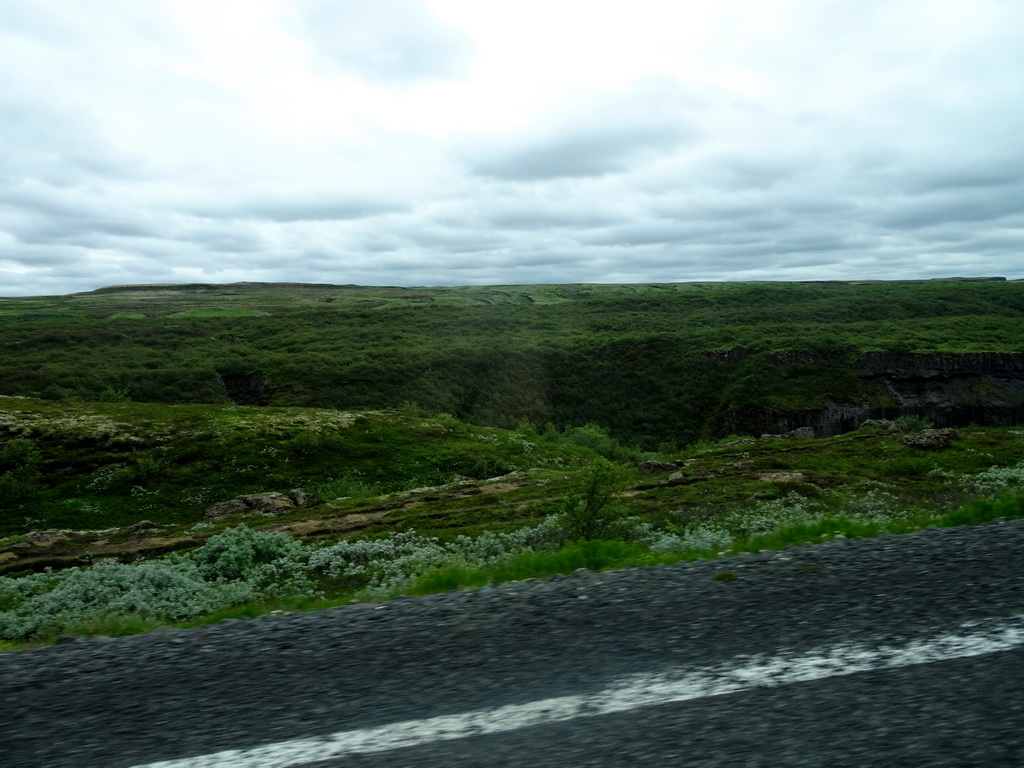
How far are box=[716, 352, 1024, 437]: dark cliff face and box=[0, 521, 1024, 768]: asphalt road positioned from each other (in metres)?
53.6

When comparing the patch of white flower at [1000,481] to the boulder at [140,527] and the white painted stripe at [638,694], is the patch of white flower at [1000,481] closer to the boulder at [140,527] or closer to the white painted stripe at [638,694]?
the white painted stripe at [638,694]

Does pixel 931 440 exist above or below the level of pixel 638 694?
below

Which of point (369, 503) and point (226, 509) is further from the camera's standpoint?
point (226, 509)

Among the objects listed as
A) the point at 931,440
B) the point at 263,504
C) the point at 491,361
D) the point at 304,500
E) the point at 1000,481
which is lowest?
the point at 263,504

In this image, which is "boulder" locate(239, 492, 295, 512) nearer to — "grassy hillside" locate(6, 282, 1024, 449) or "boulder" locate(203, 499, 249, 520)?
"boulder" locate(203, 499, 249, 520)

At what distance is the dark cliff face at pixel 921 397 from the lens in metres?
55.4

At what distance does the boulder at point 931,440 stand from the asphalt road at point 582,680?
27.1 metres

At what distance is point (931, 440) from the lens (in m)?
28.8

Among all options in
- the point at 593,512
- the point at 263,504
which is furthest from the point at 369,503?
the point at 593,512

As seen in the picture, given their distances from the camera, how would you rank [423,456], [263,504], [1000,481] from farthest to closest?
[423,456], [263,504], [1000,481]

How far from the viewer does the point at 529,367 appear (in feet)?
230

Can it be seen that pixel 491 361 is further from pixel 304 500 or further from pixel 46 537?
pixel 46 537

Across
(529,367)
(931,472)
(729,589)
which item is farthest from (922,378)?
(729,589)

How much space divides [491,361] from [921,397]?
125ft
